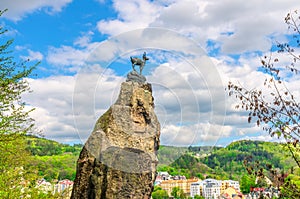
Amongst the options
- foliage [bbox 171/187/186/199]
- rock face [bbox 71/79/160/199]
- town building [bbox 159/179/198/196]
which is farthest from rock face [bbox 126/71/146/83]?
town building [bbox 159/179/198/196]

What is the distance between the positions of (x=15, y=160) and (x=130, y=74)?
543 cm

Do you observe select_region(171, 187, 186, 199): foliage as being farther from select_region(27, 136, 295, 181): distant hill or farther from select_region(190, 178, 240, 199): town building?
select_region(190, 178, 240, 199): town building

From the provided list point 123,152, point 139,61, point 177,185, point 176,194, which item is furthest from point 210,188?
point 123,152

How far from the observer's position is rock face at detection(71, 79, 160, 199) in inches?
406

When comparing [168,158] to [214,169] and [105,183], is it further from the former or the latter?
[214,169]

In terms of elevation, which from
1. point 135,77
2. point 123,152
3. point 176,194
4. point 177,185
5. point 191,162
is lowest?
point 176,194

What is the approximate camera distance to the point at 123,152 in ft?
35.2

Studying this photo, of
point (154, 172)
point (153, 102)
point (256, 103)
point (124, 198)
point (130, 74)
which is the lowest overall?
point (124, 198)

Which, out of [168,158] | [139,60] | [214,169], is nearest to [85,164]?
[168,158]

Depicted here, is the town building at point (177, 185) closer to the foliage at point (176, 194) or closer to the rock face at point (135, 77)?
the foliage at point (176, 194)

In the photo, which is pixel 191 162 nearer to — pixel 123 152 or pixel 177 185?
pixel 177 185

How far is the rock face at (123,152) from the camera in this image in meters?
10.3

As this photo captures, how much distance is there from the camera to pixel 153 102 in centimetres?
1275

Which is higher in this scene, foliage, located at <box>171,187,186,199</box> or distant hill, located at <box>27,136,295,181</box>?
distant hill, located at <box>27,136,295,181</box>
